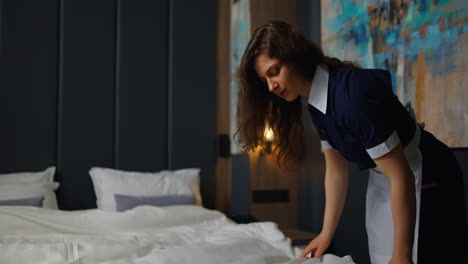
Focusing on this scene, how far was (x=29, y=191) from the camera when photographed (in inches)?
105

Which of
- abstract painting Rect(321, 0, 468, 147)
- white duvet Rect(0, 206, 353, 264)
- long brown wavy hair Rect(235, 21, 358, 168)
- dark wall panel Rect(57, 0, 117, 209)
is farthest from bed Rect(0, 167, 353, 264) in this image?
abstract painting Rect(321, 0, 468, 147)

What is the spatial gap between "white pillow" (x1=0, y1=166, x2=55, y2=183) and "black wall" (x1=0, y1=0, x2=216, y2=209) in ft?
0.22

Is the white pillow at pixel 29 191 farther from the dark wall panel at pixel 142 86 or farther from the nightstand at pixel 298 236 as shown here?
the nightstand at pixel 298 236

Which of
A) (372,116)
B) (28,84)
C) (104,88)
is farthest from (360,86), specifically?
Answer: (28,84)

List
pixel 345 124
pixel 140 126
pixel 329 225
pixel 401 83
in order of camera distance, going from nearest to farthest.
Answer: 1. pixel 345 124
2. pixel 329 225
3. pixel 401 83
4. pixel 140 126

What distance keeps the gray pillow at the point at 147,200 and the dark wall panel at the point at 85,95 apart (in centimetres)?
39

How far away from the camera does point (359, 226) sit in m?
3.02

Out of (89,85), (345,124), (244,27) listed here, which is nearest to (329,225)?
(345,124)

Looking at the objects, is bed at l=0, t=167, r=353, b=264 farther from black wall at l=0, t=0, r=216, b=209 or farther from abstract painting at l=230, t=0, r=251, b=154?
abstract painting at l=230, t=0, r=251, b=154

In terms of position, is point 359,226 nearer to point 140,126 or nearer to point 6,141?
point 140,126

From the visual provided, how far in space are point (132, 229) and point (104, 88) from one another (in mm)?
1181

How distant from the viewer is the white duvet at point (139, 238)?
1.57 metres

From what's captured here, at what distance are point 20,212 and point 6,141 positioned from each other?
708mm

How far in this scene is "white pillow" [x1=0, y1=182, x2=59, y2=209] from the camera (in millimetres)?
2615
